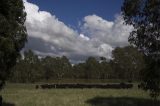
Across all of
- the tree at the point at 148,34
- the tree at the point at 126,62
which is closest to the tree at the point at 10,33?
the tree at the point at 148,34

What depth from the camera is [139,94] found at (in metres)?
55.7

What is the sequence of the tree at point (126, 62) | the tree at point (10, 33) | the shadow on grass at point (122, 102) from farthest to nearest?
the tree at point (126, 62), the shadow on grass at point (122, 102), the tree at point (10, 33)

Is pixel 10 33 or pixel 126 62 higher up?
pixel 126 62

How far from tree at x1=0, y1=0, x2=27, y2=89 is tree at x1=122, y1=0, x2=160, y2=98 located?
915 cm

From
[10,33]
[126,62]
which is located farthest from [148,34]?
[126,62]

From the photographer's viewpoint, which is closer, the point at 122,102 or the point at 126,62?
the point at 122,102

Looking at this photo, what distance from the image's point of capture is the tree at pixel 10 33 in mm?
34312

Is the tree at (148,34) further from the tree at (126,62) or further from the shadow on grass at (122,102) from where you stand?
the tree at (126,62)

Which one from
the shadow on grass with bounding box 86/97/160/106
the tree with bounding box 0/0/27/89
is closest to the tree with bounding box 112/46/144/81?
the shadow on grass with bounding box 86/97/160/106

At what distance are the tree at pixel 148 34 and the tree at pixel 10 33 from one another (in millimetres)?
9153

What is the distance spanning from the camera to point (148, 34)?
3572cm

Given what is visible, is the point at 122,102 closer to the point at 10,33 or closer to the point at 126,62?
the point at 10,33

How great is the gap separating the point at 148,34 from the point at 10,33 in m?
11.3

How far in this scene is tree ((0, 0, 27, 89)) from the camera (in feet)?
113
